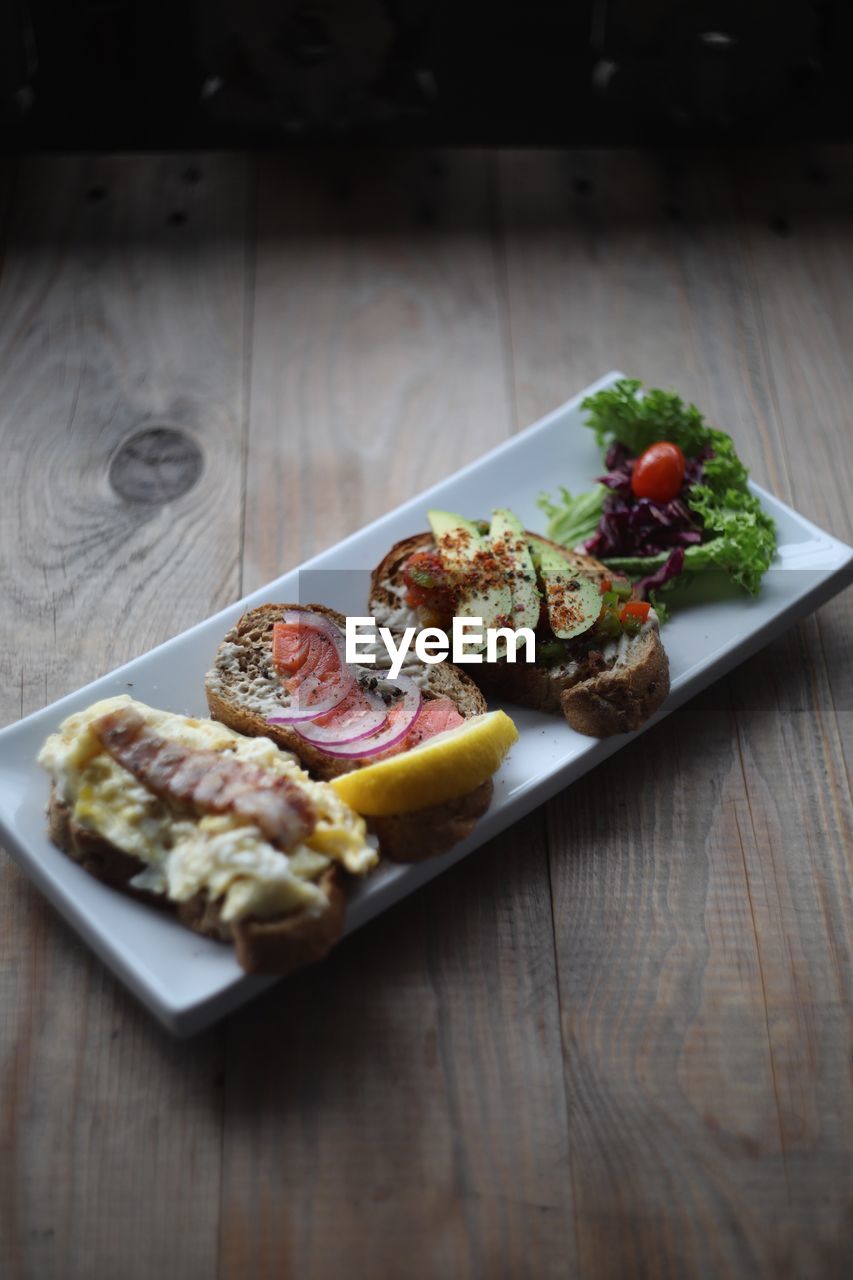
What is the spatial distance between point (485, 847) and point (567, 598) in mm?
670

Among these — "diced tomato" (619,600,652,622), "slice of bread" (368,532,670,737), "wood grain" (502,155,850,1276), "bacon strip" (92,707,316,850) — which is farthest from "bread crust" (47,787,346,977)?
"diced tomato" (619,600,652,622)

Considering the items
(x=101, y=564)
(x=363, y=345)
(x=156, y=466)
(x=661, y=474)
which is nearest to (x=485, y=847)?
(x=661, y=474)

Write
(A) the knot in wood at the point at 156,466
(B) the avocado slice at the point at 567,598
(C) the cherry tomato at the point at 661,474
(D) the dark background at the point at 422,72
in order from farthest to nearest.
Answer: (D) the dark background at the point at 422,72
(A) the knot in wood at the point at 156,466
(C) the cherry tomato at the point at 661,474
(B) the avocado slice at the point at 567,598

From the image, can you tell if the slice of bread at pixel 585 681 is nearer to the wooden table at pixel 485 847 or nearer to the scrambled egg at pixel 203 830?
the wooden table at pixel 485 847

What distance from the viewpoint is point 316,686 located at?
2965 mm

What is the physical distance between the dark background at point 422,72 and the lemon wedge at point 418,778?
118 inches

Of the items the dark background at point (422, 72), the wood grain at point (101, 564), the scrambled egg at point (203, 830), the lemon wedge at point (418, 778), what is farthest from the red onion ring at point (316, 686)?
the dark background at point (422, 72)

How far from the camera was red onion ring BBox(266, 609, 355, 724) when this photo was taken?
2900 mm

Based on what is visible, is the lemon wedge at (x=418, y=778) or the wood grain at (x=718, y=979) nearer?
the wood grain at (x=718, y=979)

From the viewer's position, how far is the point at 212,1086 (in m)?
2.62

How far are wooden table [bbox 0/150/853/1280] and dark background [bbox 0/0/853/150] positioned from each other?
0.55 ft

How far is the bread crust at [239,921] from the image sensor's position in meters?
2.46

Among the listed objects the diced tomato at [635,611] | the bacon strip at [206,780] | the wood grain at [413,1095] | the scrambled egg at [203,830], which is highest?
the bacon strip at [206,780]

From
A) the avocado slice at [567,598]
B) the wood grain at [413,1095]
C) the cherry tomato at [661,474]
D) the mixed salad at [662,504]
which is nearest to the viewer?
the wood grain at [413,1095]
